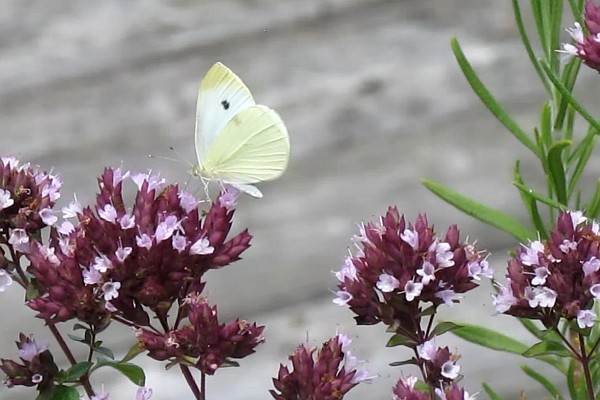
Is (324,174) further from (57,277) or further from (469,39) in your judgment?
(57,277)

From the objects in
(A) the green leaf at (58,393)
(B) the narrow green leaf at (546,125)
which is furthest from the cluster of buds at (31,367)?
(B) the narrow green leaf at (546,125)

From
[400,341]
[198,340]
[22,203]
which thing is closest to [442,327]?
[400,341]

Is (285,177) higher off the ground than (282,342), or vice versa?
(285,177)

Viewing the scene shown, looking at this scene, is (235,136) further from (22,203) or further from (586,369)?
(586,369)

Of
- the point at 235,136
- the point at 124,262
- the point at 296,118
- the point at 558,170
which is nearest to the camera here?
the point at 124,262

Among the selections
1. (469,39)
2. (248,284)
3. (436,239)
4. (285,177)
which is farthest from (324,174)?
(436,239)

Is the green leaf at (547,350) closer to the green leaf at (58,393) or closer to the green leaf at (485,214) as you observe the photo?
the green leaf at (485,214)

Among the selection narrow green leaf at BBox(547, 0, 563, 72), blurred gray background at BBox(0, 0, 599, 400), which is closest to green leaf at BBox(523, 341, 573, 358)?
narrow green leaf at BBox(547, 0, 563, 72)
